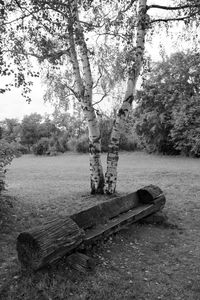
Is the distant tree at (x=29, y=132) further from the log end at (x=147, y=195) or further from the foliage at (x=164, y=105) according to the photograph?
the log end at (x=147, y=195)

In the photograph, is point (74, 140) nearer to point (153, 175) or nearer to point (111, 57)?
point (153, 175)

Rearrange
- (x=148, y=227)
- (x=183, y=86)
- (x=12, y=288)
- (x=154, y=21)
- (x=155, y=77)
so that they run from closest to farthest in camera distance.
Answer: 1. (x=12, y=288)
2. (x=148, y=227)
3. (x=154, y=21)
4. (x=183, y=86)
5. (x=155, y=77)

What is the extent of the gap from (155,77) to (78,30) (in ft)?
84.1

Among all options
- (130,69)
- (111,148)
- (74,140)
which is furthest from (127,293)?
(74,140)

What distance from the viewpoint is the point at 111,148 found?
833 centimetres

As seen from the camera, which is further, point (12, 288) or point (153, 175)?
point (153, 175)

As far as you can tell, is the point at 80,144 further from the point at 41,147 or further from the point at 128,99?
the point at 128,99

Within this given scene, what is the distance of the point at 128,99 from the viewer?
8.21 meters

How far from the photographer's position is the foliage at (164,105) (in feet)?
84.6

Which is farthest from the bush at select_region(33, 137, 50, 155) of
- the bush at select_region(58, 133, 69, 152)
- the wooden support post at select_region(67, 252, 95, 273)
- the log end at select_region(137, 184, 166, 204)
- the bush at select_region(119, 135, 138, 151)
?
the wooden support post at select_region(67, 252, 95, 273)

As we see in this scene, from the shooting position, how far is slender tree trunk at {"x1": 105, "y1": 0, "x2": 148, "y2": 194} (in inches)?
296

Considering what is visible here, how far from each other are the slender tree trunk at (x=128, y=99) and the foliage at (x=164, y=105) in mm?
16851

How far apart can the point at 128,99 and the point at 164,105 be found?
75.4ft

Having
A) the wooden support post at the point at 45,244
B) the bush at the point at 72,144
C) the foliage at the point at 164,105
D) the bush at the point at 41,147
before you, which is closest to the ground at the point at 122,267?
the wooden support post at the point at 45,244
